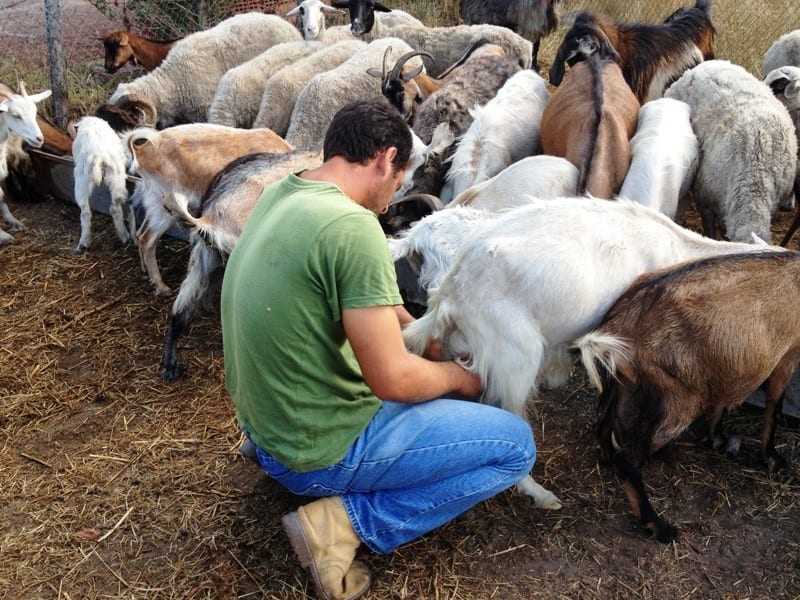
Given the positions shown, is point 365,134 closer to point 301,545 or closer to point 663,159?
point 301,545

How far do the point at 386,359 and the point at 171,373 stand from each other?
240cm

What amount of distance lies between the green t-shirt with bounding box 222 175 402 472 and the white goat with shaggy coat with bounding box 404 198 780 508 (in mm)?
578

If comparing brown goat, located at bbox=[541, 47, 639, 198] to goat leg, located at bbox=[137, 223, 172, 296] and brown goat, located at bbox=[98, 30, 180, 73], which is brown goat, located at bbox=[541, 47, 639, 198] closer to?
goat leg, located at bbox=[137, 223, 172, 296]

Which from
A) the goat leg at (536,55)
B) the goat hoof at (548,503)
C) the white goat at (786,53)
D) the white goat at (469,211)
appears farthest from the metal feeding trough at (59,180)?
the white goat at (786,53)

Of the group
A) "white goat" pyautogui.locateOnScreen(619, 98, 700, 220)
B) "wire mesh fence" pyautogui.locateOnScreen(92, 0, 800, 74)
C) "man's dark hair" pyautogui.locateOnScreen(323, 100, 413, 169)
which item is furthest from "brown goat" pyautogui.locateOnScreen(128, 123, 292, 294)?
"wire mesh fence" pyautogui.locateOnScreen(92, 0, 800, 74)

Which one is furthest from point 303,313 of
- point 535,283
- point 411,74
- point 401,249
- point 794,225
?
point 411,74

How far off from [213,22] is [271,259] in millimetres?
9629

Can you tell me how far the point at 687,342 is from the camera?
3.00 m

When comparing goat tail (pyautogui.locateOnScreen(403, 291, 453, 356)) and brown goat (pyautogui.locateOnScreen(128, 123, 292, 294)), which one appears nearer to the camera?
goat tail (pyautogui.locateOnScreen(403, 291, 453, 356))

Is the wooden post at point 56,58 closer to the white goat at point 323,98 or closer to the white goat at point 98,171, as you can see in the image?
the white goat at point 98,171

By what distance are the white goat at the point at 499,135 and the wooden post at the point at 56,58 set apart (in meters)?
4.18

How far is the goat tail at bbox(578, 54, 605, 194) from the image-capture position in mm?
4645

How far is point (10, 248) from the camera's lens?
20.2 feet

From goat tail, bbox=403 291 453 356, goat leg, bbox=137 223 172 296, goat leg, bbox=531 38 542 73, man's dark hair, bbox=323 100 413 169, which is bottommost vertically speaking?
goat leg, bbox=137 223 172 296
